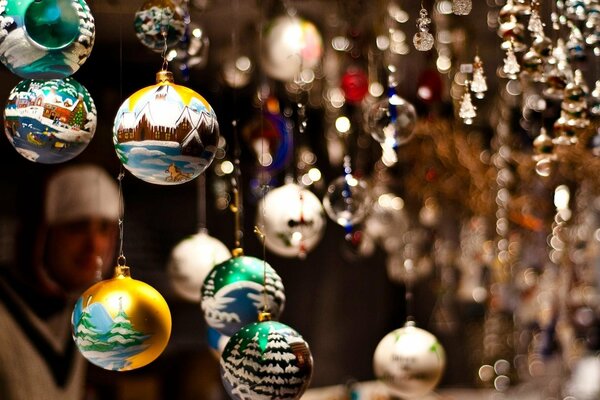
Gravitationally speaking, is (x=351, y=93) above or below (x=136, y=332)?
above

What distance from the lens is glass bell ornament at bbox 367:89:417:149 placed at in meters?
1.71

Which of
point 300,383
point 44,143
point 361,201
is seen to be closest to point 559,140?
point 361,201

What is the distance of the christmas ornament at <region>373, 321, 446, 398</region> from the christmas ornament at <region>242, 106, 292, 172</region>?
0.52 meters

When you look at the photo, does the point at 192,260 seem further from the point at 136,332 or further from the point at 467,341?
the point at 467,341

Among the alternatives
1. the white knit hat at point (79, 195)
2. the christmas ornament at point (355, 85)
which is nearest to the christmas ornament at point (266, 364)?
the white knit hat at point (79, 195)

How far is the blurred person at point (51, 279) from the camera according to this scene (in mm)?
2033

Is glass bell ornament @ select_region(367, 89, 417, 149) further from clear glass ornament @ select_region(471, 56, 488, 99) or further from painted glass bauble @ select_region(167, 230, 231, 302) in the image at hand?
painted glass bauble @ select_region(167, 230, 231, 302)

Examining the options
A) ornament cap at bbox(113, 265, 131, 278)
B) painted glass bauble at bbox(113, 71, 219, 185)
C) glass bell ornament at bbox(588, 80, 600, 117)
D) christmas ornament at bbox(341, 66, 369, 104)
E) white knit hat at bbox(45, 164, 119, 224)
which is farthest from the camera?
christmas ornament at bbox(341, 66, 369, 104)

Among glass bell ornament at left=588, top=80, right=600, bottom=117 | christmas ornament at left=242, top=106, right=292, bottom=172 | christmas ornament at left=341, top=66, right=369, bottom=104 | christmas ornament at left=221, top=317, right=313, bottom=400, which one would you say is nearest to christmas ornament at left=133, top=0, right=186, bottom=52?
christmas ornament at left=221, top=317, right=313, bottom=400

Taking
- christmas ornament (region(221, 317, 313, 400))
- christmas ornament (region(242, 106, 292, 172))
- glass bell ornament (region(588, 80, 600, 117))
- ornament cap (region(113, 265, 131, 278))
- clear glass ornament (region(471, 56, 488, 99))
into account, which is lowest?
christmas ornament (region(221, 317, 313, 400))

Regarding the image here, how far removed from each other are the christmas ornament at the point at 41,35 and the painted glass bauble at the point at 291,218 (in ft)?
1.88

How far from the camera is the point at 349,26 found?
7.38 ft

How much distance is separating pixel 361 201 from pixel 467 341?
2194 millimetres

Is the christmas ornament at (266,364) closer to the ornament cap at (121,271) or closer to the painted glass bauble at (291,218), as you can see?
the ornament cap at (121,271)
